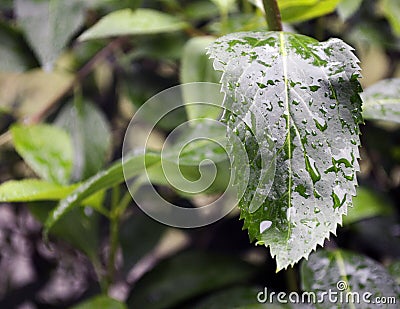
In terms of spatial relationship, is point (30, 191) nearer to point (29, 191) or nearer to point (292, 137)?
point (29, 191)

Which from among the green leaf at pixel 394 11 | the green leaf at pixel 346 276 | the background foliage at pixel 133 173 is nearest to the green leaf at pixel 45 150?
the background foliage at pixel 133 173

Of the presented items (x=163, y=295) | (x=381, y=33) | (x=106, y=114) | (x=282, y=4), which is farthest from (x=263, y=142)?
(x=106, y=114)

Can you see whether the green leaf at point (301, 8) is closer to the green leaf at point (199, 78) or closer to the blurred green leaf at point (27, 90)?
the green leaf at point (199, 78)

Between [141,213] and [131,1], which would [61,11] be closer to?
[131,1]

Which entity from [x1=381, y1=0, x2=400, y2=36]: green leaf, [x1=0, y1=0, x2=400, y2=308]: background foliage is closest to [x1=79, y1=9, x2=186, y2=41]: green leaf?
[x1=0, y1=0, x2=400, y2=308]: background foliage

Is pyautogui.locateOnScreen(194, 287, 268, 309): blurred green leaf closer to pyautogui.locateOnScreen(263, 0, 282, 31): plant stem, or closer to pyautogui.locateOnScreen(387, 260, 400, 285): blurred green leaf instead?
pyautogui.locateOnScreen(387, 260, 400, 285): blurred green leaf

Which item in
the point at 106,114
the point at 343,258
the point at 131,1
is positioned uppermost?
the point at 131,1

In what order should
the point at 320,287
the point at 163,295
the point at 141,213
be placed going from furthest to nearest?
the point at 141,213, the point at 163,295, the point at 320,287
